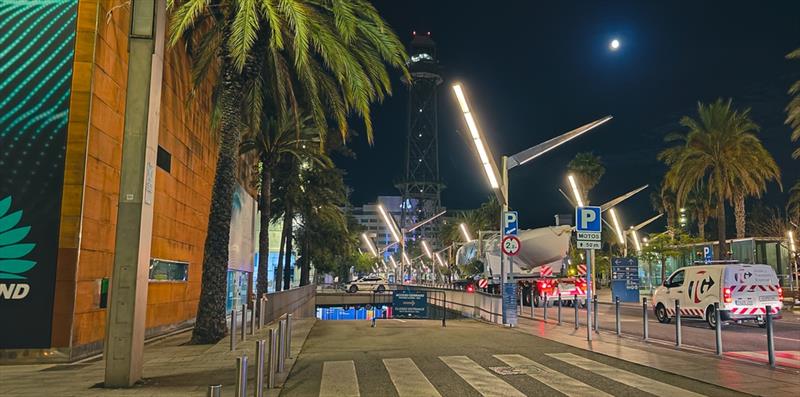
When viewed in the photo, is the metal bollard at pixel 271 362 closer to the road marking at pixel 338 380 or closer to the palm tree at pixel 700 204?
the road marking at pixel 338 380

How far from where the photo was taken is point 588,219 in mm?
16047

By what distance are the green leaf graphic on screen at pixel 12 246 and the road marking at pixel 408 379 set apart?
714 centimetres

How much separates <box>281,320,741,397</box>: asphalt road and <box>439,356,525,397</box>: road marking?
0.01 metres

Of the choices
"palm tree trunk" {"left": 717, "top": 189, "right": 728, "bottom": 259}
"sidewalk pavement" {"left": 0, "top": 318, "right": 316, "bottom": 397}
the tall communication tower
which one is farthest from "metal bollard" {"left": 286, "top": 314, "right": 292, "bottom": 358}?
the tall communication tower

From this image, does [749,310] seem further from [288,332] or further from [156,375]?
[156,375]

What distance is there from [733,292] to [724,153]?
772 inches

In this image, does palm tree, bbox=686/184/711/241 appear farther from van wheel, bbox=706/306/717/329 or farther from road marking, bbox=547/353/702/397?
road marking, bbox=547/353/702/397

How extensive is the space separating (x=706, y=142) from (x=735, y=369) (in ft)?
92.2

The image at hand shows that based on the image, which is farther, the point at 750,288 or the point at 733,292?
the point at 750,288

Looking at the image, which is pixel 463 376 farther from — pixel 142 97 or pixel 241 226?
pixel 241 226

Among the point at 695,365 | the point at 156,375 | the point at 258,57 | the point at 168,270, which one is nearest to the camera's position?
the point at 156,375

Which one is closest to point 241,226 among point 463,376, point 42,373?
point 42,373

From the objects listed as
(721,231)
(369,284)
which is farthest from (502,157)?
(369,284)

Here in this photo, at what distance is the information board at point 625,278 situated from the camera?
35469 millimetres
